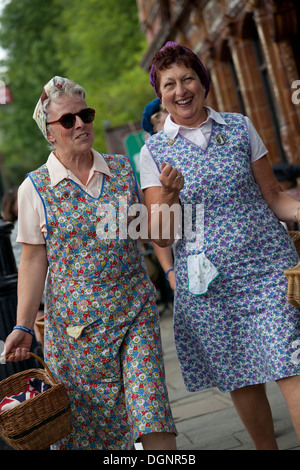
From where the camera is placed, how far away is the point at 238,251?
11.6ft

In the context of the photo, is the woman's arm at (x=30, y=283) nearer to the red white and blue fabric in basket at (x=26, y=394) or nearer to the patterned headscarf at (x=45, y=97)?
the red white and blue fabric in basket at (x=26, y=394)

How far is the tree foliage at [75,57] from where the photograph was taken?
1276 inches

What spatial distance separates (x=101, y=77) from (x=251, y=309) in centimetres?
3277

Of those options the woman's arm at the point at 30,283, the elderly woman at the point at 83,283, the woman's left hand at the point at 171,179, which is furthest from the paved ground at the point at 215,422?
the woman's left hand at the point at 171,179

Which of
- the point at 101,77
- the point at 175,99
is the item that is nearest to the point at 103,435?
the point at 175,99

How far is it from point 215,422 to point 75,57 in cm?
3435

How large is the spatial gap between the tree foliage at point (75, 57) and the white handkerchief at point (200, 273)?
90.7 feet

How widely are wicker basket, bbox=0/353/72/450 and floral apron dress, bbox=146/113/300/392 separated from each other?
77cm

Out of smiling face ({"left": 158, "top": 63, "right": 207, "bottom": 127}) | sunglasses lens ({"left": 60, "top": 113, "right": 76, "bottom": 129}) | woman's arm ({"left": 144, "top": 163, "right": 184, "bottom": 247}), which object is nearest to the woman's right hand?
woman's arm ({"left": 144, "top": 163, "right": 184, "bottom": 247})

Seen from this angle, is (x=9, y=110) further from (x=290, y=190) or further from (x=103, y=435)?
(x=103, y=435)

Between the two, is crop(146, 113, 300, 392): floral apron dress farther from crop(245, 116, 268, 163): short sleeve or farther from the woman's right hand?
the woman's right hand

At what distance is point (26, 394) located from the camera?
3363 mm

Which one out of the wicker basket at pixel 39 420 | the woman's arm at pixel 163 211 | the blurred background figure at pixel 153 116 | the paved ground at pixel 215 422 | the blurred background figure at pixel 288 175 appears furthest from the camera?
the blurred background figure at pixel 288 175

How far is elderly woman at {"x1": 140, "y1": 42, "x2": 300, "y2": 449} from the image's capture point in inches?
138
